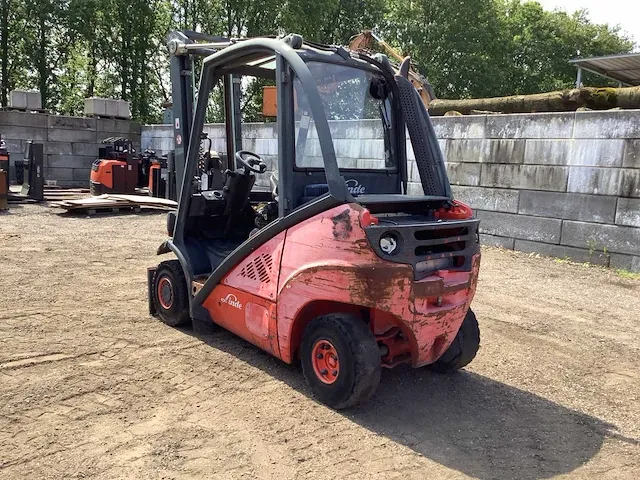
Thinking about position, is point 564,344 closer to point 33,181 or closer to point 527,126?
point 527,126

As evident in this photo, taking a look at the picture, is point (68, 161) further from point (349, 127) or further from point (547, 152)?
point (349, 127)

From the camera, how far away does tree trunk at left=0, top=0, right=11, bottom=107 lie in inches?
1009

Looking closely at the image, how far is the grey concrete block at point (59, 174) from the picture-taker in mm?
17750

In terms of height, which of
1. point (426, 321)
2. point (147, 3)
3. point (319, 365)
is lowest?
point (319, 365)

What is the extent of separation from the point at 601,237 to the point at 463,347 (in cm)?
524

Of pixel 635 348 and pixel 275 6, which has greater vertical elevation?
pixel 275 6

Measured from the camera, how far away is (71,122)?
18000 millimetres

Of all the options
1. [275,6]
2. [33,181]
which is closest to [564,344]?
[33,181]

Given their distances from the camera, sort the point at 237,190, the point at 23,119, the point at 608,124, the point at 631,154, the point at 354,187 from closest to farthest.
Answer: the point at 354,187 < the point at 237,190 < the point at 631,154 < the point at 608,124 < the point at 23,119

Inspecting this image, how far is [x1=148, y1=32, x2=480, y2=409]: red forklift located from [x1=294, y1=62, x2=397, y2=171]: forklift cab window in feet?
0.04

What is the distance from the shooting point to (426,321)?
3508mm

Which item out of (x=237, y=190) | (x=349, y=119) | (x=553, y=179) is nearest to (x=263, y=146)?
(x=553, y=179)

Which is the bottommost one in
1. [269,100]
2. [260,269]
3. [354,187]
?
[260,269]

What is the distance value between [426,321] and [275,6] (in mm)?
27408
